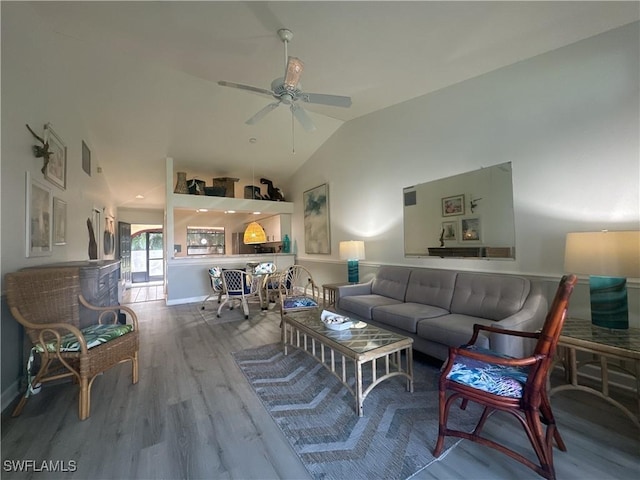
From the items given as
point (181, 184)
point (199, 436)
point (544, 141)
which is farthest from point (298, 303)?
point (181, 184)

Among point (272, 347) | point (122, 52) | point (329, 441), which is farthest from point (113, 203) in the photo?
point (329, 441)

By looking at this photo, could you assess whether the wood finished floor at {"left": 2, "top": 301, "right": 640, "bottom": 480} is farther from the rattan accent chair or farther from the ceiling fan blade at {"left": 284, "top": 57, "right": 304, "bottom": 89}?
the ceiling fan blade at {"left": 284, "top": 57, "right": 304, "bottom": 89}

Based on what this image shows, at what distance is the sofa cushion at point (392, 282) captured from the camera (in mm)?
3695

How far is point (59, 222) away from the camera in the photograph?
3.24 meters

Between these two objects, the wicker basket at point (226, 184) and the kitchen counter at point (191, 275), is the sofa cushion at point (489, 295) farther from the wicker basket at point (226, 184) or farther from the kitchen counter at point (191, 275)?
the wicker basket at point (226, 184)

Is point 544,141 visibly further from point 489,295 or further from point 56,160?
point 56,160

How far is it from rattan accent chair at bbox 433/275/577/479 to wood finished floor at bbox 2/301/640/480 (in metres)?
0.14

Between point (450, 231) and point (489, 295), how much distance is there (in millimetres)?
955

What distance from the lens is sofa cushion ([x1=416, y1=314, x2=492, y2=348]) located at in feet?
7.51

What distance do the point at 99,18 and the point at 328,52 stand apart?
218 cm

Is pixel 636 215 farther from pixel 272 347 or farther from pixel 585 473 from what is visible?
pixel 272 347

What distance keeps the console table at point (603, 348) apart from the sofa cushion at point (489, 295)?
1.47ft

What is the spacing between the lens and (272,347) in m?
3.23

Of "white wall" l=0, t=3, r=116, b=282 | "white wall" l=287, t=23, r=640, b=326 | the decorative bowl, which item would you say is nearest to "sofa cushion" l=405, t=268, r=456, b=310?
"white wall" l=287, t=23, r=640, b=326
